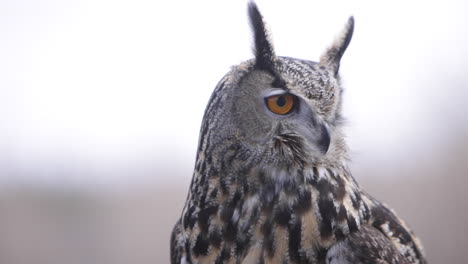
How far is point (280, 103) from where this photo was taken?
1904mm

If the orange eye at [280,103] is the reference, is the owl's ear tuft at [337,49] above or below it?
above

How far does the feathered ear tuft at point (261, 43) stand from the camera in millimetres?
1988

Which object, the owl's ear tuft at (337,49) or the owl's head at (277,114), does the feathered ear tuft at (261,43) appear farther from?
the owl's ear tuft at (337,49)

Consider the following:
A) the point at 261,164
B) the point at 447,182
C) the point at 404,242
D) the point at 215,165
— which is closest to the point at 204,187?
the point at 215,165

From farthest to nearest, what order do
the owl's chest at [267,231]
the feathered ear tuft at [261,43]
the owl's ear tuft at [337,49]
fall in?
the owl's ear tuft at [337,49] → the feathered ear tuft at [261,43] → the owl's chest at [267,231]

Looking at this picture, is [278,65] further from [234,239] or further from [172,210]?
[172,210]

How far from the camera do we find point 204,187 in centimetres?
201

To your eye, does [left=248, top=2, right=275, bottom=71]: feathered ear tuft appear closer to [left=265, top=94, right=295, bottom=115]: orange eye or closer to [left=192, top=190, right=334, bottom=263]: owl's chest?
[left=265, top=94, right=295, bottom=115]: orange eye

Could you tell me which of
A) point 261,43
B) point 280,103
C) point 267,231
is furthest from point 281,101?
point 267,231

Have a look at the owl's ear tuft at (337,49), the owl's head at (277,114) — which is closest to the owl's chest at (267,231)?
the owl's head at (277,114)

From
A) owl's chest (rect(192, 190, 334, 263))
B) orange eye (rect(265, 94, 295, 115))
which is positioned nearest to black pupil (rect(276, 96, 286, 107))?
orange eye (rect(265, 94, 295, 115))

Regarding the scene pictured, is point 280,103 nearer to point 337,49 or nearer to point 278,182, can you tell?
point 278,182

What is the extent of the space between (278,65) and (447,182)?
6821mm

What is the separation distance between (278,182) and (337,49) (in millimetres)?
679
